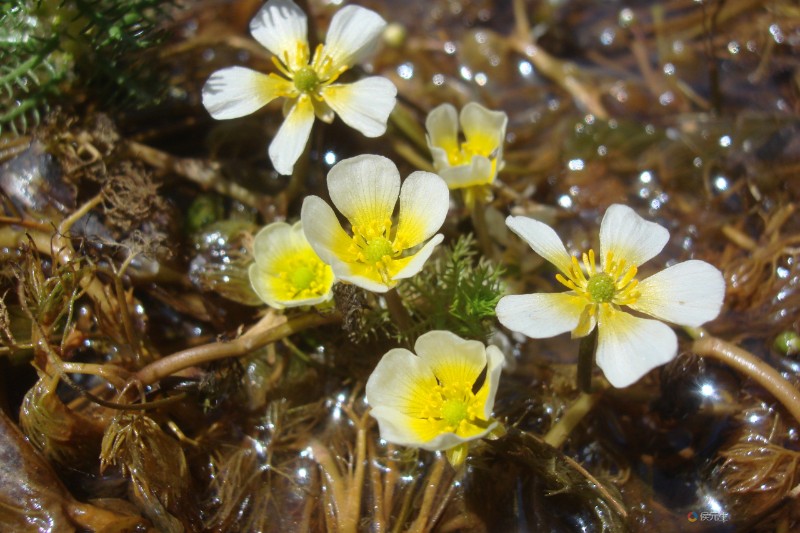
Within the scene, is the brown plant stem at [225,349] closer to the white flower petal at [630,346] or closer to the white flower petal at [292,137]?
the white flower petal at [292,137]


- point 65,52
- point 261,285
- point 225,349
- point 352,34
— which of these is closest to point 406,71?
point 352,34

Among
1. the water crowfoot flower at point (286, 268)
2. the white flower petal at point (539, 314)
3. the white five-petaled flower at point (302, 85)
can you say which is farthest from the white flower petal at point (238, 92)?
the white flower petal at point (539, 314)

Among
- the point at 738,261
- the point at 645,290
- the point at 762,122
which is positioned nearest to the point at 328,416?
the point at 645,290

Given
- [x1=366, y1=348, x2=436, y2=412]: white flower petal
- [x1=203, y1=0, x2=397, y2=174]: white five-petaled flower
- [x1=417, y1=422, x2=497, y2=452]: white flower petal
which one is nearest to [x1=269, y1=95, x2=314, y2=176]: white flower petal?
[x1=203, y1=0, x2=397, y2=174]: white five-petaled flower

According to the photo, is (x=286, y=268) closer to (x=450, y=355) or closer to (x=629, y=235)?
(x=450, y=355)

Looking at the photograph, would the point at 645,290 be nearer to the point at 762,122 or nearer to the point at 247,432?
the point at 247,432
